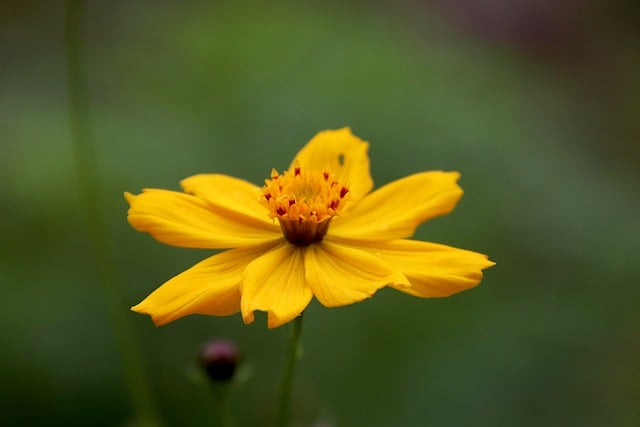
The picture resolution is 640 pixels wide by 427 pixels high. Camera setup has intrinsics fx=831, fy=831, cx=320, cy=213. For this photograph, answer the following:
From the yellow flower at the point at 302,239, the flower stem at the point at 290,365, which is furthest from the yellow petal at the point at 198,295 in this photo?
the flower stem at the point at 290,365

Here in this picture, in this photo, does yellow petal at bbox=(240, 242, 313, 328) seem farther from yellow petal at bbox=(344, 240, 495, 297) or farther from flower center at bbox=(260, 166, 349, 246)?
yellow petal at bbox=(344, 240, 495, 297)

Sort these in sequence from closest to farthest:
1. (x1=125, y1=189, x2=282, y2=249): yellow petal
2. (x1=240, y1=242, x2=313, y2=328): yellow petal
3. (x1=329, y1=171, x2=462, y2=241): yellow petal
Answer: (x1=240, y1=242, x2=313, y2=328): yellow petal < (x1=125, y1=189, x2=282, y2=249): yellow petal < (x1=329, y1=171, x2=462, y2=241): yellow petal

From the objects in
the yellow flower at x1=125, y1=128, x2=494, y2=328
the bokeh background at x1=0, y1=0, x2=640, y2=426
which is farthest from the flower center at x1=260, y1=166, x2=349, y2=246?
the bokeh background at x1=0, y1=0, x2=640, y2=426

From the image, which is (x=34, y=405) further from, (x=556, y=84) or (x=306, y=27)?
(x=556, y=84)

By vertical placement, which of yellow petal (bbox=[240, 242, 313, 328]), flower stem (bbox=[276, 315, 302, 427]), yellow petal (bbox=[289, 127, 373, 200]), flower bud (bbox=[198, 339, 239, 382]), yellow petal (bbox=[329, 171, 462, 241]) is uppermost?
yellow petal (bbox=[289, 127, 373, 200])

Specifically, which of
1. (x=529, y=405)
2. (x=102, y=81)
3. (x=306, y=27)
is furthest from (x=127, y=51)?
(x=529, y=405)

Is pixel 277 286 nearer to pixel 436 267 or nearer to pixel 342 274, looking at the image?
pixel 342 274
